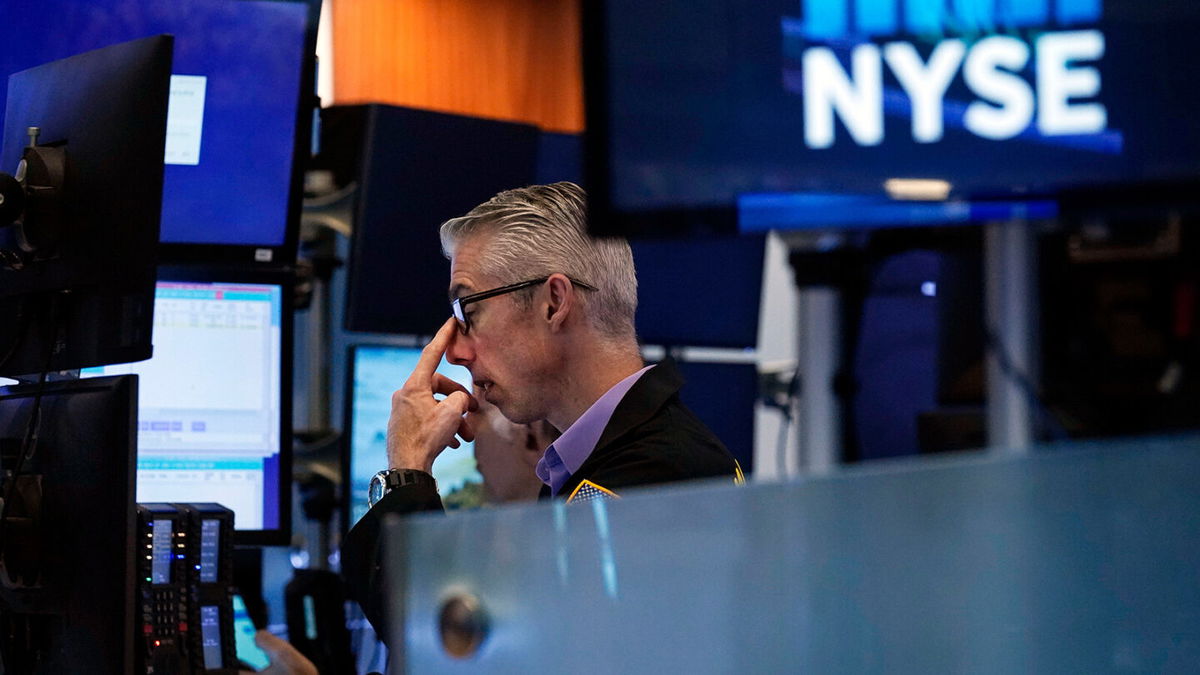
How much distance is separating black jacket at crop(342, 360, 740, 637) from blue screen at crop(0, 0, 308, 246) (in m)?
0.77

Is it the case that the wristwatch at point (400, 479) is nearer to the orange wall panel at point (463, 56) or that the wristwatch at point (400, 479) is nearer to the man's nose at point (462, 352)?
the man's nose at point (462, 352)

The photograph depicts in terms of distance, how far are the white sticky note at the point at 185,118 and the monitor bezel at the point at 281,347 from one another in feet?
0.57

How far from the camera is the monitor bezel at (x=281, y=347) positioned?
2.15 metres

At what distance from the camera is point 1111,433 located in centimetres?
73

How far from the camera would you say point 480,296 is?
1849 mm

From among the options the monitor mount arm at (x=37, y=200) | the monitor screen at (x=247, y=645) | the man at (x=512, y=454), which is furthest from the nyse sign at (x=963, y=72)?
the man at (x=512, y=454)

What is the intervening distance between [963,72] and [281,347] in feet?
5.23

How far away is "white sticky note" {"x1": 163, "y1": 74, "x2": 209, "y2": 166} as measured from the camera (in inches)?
83.2

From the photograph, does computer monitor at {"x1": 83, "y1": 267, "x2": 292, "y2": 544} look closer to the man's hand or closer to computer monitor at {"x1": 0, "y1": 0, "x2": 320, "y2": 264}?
computer monitor at {"x1": 0, "y1": 0, "x2": 320, "y2": 264}

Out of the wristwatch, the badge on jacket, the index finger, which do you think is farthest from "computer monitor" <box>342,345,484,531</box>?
the badge on jacket

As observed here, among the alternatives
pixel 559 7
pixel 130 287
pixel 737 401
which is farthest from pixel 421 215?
pixel 559 7

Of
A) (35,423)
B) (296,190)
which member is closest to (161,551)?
(35,423)

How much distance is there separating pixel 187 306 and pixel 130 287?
2.86ft

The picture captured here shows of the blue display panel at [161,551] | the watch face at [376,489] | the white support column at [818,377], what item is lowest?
the blue display panel at [161,551]
